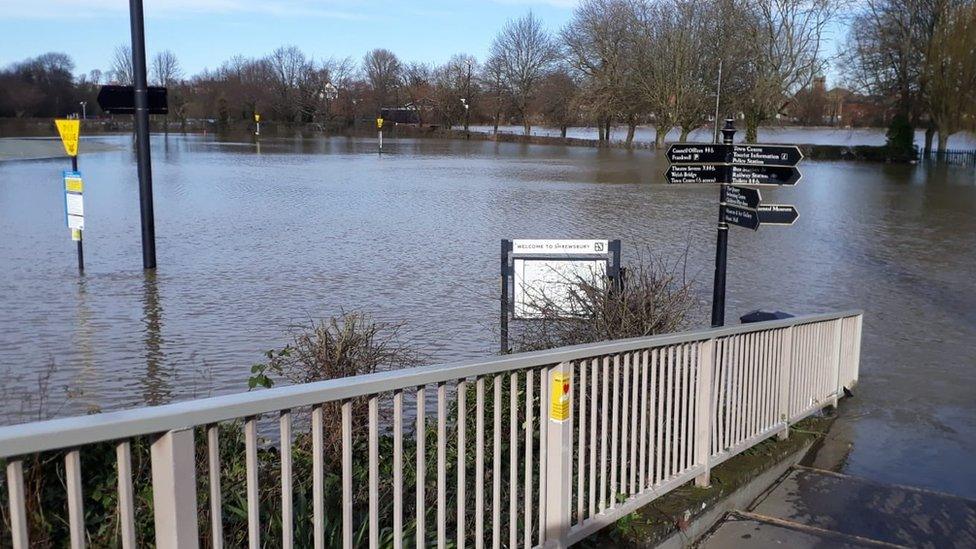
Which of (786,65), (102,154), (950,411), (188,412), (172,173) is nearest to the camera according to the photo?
(188,412)

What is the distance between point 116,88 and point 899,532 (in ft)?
35.8

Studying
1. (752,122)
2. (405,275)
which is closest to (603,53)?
(752,122)

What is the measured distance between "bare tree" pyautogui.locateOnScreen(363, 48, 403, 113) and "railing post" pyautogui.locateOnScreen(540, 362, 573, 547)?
10982 cm

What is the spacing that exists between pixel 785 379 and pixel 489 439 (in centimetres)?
258

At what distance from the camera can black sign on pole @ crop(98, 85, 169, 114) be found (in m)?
12.4

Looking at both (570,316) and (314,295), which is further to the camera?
(314,295)

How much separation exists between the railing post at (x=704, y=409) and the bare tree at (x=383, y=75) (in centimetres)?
10870

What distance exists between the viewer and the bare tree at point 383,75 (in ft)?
375

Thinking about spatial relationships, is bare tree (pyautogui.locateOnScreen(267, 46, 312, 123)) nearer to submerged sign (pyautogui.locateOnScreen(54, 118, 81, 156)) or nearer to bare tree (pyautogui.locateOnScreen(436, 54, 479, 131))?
bare tree (pyautogui.locateOnScreen(436, 54, 479, 131))

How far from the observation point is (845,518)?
5.12 metres

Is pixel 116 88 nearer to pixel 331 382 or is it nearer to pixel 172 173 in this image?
pixel 331 382

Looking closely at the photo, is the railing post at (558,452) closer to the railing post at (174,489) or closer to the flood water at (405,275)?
the railing post at (174,489)

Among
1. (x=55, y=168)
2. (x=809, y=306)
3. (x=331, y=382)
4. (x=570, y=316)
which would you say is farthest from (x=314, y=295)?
(x=55, y=168)

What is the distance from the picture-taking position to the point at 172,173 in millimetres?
32906
